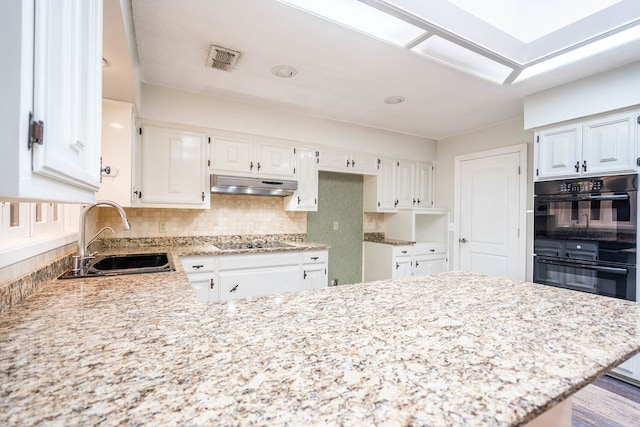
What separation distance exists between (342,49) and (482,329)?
1.91m

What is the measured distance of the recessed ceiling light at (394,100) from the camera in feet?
9.60

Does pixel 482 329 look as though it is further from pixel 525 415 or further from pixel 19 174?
pixel 19 174

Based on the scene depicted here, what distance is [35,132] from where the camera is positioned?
19.3 inches

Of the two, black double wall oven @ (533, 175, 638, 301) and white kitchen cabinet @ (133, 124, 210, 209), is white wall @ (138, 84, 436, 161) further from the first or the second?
black double wall oven @ (533, 175, 638, 301)

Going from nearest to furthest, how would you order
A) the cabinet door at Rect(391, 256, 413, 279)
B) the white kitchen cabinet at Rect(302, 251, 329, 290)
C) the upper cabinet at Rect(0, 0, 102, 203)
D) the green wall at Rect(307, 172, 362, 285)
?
the upper cabinet at Rect(0, 0, 102, 203) < the white kitchen cabinet at Rect(302, 251, 329, 290) < the cabinet door at Rect(391, 256, 413, 279) < the green wall at Rect(307, 172, 362, 285)

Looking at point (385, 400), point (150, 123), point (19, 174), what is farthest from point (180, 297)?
point (150, 123)

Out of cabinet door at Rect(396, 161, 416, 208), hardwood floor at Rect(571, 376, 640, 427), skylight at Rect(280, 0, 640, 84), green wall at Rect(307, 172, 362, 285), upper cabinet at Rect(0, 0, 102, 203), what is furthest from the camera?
cabinet door at Rect(396, 161, 416, 208)

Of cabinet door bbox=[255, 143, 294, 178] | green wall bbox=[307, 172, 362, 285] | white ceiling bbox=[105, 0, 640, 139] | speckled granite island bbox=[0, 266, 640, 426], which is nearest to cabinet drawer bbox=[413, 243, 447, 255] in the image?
green wall bbox=[307, 172, 362, 285]

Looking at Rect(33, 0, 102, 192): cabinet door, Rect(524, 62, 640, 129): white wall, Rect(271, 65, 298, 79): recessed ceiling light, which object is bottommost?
Rect(33, 0, 102, 192): cabinet door

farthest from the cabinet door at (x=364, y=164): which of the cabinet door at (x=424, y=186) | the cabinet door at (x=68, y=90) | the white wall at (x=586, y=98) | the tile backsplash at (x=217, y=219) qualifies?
the cabinet door at (x=68, y=90)

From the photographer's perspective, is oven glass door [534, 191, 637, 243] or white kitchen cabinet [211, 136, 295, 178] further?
white kitchen cabinet [211, 136, 295, 178]

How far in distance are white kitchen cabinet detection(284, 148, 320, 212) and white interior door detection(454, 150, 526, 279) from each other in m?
2.02

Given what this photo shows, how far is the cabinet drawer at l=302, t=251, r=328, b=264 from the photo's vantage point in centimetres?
317

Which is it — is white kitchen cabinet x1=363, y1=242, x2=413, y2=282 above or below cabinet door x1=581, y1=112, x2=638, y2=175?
below
